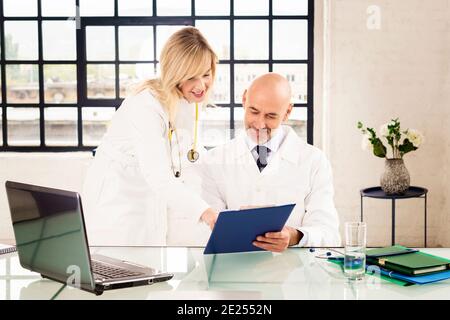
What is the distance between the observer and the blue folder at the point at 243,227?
1834 mm

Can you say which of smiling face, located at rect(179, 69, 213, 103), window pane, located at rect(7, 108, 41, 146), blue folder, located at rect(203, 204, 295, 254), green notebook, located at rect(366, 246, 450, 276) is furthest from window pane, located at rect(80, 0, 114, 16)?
green notebook, located at rect(366, 246, 450, 276)

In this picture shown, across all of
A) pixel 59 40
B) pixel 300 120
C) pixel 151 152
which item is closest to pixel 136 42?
pixel 59 40

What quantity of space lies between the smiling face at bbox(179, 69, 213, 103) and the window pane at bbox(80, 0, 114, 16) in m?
2.58

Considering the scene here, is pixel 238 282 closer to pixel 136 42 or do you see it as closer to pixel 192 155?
pixel 192 155

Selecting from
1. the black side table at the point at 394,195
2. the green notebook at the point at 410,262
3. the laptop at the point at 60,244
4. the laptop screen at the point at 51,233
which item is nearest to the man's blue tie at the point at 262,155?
the green notebook at the point at 410,262

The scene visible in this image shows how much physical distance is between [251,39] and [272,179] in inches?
104

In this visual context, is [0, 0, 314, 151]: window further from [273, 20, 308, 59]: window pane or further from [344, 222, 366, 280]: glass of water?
[344, 222, 366, 280]: glass of water

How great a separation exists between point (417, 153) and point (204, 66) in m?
2.68

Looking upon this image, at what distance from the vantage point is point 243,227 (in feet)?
6.32

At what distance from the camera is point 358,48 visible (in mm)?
4762

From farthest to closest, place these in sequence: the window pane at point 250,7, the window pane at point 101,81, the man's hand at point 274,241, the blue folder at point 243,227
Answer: the window pane at point 101,81 < the window pane at point 250,7 < the man's hand at point 274,241 < the blue folder at point 243,227

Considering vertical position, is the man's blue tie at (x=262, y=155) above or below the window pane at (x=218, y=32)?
below

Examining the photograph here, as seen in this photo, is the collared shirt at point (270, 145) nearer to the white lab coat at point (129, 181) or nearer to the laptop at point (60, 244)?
the white lab coat at point (129, 181)
